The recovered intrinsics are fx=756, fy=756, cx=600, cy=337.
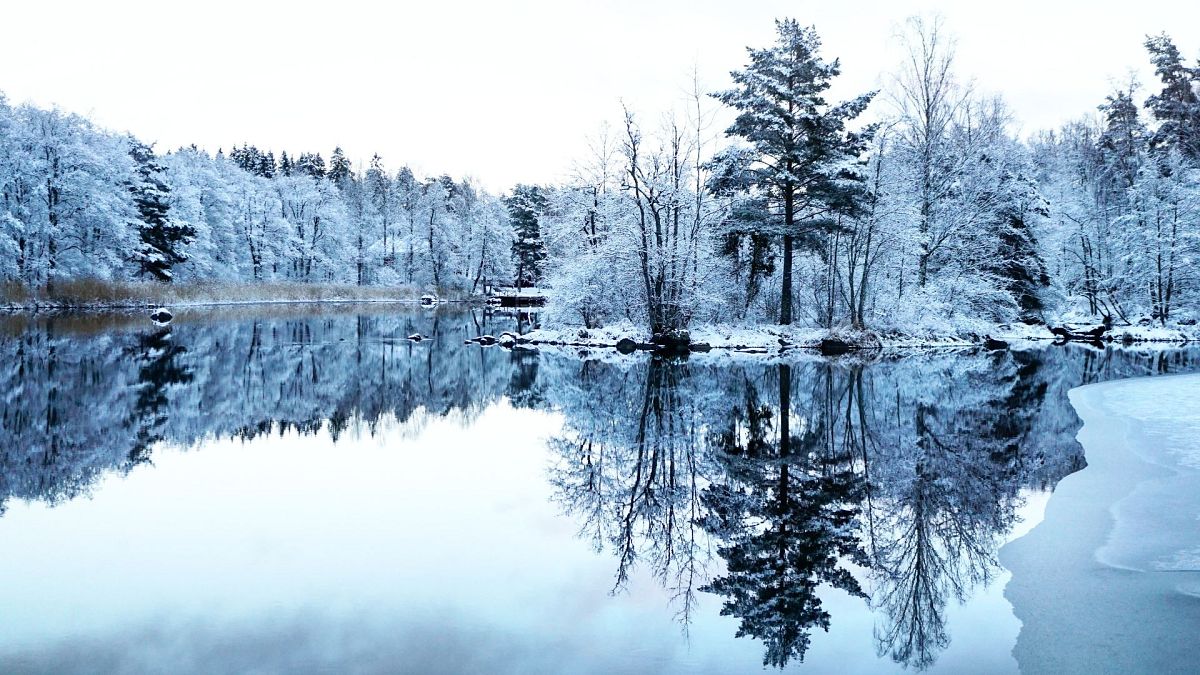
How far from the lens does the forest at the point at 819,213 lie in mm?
30047

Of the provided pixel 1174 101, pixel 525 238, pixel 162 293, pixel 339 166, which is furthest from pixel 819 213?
pixel 339 166

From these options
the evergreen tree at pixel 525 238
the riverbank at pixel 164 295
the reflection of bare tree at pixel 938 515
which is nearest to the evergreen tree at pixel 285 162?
the evergreen tree at pixel 525 238

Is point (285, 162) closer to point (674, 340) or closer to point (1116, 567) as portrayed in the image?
point (674, 340)

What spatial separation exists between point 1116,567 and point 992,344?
30.8 metres

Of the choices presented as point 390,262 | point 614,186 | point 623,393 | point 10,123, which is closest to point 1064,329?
point 614,186

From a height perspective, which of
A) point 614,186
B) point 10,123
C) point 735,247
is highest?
point 10,123

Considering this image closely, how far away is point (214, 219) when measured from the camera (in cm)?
7625

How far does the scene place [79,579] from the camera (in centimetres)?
635

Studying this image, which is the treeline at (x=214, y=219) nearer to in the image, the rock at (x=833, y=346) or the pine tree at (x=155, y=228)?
the pine tree at (x=155, y=228)

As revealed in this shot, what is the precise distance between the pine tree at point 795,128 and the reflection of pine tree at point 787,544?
67.6 ft

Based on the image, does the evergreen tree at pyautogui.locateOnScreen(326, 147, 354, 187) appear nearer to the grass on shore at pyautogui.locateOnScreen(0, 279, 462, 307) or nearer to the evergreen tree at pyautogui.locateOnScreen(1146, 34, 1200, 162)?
the grass on shore at pyautogui.locateOnScreen(0, 279, 462, 307)

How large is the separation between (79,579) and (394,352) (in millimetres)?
22612

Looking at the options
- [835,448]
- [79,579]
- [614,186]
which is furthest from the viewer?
[614,186]

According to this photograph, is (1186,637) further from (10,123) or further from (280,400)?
(10,123)
